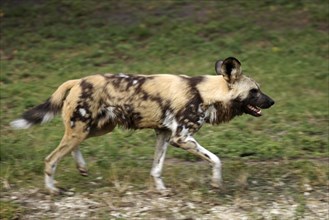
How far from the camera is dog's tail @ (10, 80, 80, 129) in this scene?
602cm

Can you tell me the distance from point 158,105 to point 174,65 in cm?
451

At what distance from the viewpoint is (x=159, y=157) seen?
6121 millimetres

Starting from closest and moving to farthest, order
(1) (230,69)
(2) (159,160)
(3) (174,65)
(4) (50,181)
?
(1) (230,69) < (4) (50,181) < (2) (159,160) < (3) (174,65)

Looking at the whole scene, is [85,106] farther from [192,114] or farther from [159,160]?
[192,114]

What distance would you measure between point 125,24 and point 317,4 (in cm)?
371

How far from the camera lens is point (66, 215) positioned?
555 cm

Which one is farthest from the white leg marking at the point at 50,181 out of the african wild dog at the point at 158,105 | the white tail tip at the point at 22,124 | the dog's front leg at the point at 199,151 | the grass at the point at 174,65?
the dog's front leg at the point at 199,151

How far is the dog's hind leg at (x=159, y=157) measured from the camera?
5992 millimetres

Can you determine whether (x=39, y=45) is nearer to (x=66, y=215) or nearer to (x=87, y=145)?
(x=87, y=145)

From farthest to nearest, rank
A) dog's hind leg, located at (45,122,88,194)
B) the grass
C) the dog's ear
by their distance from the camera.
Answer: the grass, dog's hind leg, located at (45,122,88,194), the dog's ear

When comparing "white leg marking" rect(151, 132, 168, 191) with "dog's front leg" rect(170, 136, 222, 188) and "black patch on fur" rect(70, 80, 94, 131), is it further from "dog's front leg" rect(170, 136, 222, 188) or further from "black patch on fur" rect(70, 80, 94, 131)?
"black patch on fur" rect(70, 80, 94, 131)

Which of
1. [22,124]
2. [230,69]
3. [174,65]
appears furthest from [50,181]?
[174,65]

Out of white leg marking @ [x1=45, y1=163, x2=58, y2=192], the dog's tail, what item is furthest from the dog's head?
white leg marking @ [x1=45, y1=163, x2=58, y2=192]

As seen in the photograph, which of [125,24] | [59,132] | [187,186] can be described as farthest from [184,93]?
[125,24]
